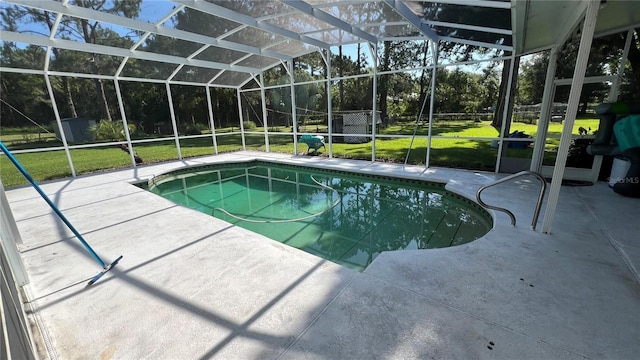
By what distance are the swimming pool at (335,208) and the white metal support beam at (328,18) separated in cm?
335

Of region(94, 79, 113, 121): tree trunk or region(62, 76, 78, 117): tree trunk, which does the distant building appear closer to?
region(94, 79, 113, 121): tree trunk

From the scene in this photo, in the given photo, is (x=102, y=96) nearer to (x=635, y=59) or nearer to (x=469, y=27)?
(x=469, y=27)

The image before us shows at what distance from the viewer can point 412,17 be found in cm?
481

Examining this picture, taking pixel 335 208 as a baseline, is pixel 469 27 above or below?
above

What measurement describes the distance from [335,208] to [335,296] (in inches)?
122

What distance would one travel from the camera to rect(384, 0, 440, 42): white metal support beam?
421cm

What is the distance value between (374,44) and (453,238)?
5.34 metres

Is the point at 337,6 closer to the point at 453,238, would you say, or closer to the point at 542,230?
the point at 453,238

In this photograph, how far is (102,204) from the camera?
15.8ft

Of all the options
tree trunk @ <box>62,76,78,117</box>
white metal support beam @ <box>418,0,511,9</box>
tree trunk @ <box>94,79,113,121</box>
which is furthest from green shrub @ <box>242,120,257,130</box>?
white metal support beam @ <box>418,0,511,9</box>

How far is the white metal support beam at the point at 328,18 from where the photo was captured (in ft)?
13.5

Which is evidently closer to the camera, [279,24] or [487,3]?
[487,3]

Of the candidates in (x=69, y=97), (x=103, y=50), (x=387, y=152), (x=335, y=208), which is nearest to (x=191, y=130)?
(x=69, y=97)

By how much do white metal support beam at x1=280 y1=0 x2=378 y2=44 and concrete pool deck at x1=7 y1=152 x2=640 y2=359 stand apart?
353cm
